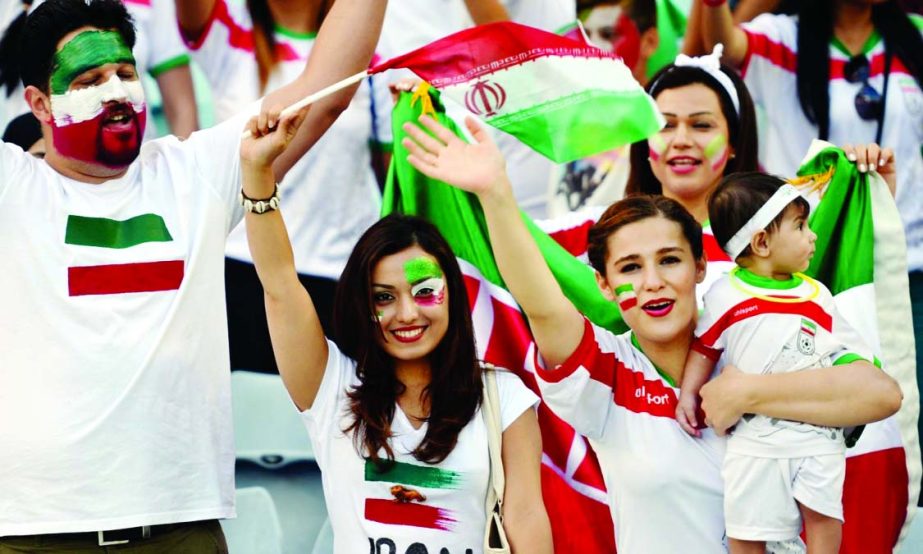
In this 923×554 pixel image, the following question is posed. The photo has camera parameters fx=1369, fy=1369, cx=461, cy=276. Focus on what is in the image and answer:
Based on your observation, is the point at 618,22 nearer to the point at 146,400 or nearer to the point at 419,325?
the point at 419,325

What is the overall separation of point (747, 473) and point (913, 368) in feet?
3.11

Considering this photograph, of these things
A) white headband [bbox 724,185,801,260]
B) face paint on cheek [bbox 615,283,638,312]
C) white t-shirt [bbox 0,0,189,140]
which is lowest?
face paint on cheek [bbox 615,283,638,312]

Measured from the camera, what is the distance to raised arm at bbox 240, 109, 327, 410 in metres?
2.80

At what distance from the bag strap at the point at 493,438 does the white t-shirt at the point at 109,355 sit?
568 millimetres

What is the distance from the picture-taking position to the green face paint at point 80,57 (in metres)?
3.00

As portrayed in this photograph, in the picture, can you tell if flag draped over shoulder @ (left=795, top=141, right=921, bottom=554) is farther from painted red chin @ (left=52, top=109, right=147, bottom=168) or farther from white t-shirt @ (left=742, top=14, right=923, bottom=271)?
painted red chin @ (left=52, top=109, right=147, bottom=168)

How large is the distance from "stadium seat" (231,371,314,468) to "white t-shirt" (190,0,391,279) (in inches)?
15.8

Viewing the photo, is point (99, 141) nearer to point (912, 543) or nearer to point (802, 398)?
point (802, 398)

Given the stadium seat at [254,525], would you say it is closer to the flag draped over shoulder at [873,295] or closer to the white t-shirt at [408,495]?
the white t-shirt at [408,495]

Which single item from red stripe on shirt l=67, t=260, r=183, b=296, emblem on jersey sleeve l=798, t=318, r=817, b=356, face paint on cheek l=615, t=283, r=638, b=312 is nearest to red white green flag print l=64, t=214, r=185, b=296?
red stripe on shirt l=67, t=260, r=183, b=296

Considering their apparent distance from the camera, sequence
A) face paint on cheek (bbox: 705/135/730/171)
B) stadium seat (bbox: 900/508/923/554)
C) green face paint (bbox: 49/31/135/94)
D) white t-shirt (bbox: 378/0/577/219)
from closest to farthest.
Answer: green face paint (bbox: 49/31/135/94) → face paint on cheek (bbox: 705/135/730/171) → stadium seat (bbox: 900/508/923/554) → white t-shirt (bbox: 378/0/577/219)

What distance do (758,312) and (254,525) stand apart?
204cm

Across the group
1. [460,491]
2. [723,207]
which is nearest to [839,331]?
[723,207]

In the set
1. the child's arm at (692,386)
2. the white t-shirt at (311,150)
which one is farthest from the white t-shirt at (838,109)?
the child's arm at (692,386)
